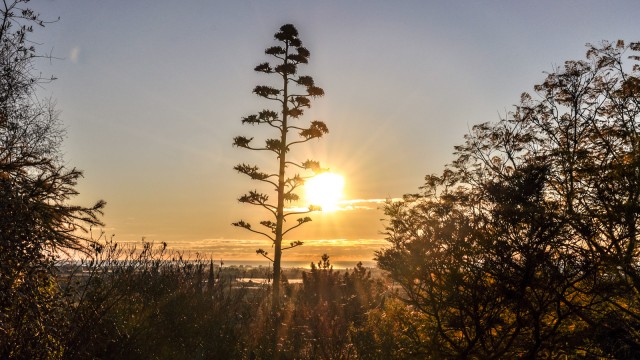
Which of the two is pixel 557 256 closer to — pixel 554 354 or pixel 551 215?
pixel 551 215

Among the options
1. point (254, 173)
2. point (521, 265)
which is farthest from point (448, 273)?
point (254, 173)

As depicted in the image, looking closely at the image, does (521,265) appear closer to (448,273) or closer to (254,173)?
(448,273)

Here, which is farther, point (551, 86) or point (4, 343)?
point (551, 86)

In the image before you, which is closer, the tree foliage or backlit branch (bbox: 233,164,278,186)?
the tree foliage

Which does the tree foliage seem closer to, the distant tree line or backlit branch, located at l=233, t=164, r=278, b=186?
the distant tree line

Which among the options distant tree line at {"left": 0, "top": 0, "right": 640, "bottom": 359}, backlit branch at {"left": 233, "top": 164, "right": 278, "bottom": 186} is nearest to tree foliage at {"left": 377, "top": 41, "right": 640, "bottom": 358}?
distant tree line at {"left": 0, "top": 0, "right": 640, "bottom": 359}

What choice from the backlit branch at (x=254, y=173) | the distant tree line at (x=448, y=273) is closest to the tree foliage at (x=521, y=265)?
the distant tree line at (x=448, y=273)

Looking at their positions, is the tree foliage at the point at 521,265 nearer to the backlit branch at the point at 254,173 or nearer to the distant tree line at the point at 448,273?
the distant tree line at the point at 448,273

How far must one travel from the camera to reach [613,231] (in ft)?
37.9

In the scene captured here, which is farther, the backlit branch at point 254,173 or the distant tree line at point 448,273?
the backlit branch at point 254,173

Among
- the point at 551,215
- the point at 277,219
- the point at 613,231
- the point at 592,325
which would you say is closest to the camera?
the point at 551,215

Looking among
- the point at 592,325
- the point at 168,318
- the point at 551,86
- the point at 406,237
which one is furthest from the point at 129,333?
the point at 551,86

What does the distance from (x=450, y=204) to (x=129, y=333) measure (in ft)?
23.5

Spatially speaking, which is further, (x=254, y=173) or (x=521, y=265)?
(x=254, y=173)
